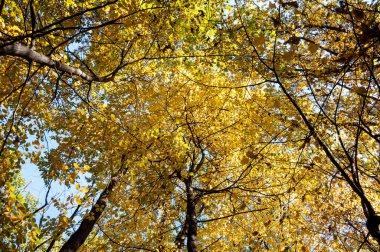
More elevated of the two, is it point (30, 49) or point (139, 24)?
point (139, 24)

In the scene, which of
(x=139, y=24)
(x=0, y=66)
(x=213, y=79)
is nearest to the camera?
(x=139, y=24)

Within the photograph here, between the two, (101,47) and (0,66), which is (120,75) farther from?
(0,66)

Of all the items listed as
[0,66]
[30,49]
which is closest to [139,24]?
[30,49]

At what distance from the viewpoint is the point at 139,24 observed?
4973mm

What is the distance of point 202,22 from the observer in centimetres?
475

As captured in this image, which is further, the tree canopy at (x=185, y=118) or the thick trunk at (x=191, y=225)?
the thick trunk at (x=191, y=225)

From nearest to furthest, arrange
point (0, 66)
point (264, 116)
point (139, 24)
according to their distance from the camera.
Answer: point (139, 24) < point (0, 66) < point (264, 116)

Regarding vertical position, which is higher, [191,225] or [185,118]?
[185,118]

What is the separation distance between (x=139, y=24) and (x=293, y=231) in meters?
5.98

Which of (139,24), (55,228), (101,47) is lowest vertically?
(55,228)

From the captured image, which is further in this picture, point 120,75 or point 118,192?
point 118,192

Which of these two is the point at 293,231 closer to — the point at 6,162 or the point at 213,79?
the point at 213,79

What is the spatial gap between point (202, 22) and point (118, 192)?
453cm

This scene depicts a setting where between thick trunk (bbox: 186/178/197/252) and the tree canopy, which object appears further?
thick trunk (bbox: 186/178/197/252)
